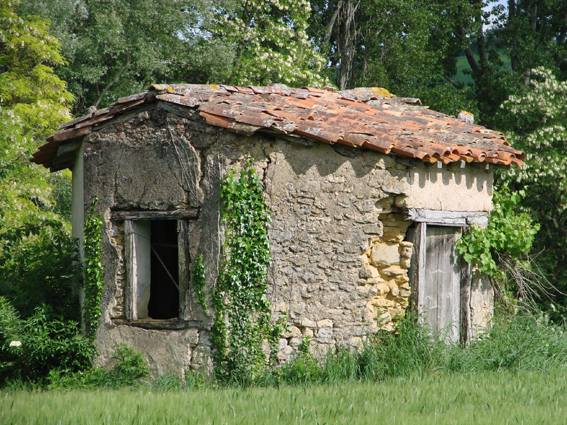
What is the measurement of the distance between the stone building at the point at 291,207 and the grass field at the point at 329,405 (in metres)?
1.03

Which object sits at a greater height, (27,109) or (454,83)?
(454,83)

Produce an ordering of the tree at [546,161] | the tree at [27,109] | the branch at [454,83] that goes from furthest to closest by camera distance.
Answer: the branch at [454,83], the tree at [546,161], the tree at [27,109]

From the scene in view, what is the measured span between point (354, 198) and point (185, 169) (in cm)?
204

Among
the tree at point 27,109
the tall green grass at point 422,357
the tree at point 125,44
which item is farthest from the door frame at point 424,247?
the tree at point 125,44

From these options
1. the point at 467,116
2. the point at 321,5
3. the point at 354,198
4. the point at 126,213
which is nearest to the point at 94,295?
the point at 126,213

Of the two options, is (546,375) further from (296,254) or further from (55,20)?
(55,20)

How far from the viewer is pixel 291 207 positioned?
646 cm

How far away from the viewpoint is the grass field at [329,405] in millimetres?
4438

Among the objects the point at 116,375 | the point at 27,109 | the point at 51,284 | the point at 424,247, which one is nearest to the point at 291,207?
the point at 424,247

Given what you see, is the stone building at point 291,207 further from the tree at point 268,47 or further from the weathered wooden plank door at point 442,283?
the tree at point 268,47

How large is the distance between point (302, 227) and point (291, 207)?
27cm

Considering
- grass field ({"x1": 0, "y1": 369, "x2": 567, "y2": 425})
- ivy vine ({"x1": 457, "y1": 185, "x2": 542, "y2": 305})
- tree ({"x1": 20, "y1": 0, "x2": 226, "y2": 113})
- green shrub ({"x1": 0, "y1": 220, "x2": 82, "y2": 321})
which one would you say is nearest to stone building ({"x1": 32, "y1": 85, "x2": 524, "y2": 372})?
ivy vine ({"x1": 457, "y1": 185, "x2": 542, "y2": 305})

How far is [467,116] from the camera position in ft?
29.7

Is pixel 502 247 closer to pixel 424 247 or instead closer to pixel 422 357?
pixel 424 247
